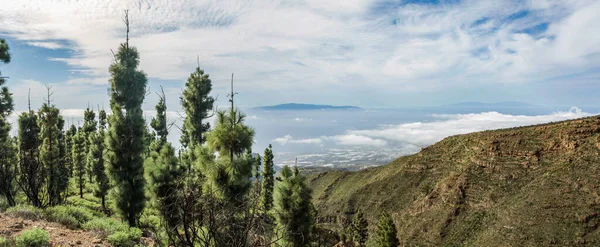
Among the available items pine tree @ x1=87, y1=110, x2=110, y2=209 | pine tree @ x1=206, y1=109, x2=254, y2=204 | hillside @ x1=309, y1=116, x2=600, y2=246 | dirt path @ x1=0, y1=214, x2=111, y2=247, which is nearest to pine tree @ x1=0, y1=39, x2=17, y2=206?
dirt path @ x1=0, y1=214, x2=111, y2=247

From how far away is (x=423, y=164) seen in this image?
8962cm

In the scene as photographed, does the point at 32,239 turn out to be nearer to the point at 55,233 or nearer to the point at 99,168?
the point at 55,233

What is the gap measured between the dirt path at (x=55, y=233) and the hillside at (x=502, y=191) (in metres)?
57.2

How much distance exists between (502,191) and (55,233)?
72.5 meters

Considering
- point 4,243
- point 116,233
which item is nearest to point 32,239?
point 4,243

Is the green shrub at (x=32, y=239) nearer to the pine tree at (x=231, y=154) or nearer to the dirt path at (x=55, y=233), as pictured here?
the dirt path at (x=55, y=233)

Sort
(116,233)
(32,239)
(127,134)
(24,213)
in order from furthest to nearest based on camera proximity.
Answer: (127,134) < (24,213) < (116,233) < (32,239)

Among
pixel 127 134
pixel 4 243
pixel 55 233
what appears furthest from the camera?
pixel 127 134

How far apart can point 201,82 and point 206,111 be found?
2582 mm

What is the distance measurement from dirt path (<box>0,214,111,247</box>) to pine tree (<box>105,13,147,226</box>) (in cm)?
952

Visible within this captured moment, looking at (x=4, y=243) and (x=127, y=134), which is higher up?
(x=127, y=134)

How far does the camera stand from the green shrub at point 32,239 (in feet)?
27.1

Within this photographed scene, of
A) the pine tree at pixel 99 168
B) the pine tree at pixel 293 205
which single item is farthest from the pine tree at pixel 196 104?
the pine tree at pixel 99 168

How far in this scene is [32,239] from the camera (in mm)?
8438
